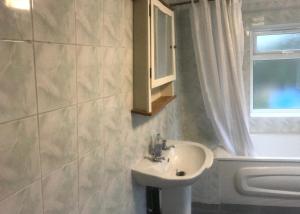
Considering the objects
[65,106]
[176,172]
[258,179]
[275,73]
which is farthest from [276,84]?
[65,106]

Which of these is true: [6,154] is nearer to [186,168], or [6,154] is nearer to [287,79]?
[186,168]

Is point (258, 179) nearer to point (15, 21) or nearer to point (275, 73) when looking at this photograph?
point (275, 73)

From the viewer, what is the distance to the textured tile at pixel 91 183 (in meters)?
1.28

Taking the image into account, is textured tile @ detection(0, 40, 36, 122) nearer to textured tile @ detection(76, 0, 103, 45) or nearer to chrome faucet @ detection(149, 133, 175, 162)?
textured tile @ detection(76, 0, 103, 45)

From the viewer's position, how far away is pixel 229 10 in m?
2.74

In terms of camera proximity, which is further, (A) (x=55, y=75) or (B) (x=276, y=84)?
(B) (x=276, y=84)

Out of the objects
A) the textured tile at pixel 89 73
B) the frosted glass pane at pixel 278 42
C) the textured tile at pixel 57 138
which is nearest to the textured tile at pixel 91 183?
the textured tile at pixel 57 138

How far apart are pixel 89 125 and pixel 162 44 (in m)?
1.17

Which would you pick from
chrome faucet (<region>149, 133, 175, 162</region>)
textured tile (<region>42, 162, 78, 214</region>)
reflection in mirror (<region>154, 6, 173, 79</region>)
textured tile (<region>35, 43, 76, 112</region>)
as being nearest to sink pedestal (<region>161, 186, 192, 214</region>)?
chrome faucet (<region>149, 133, 175, 162</region>)

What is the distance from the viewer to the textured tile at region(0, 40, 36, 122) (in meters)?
0.84

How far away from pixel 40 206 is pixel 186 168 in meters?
1.45

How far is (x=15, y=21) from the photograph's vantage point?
87cm

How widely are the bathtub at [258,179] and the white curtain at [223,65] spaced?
0.60 ft

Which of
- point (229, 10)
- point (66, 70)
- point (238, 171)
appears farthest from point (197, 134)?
point (66, 70)
